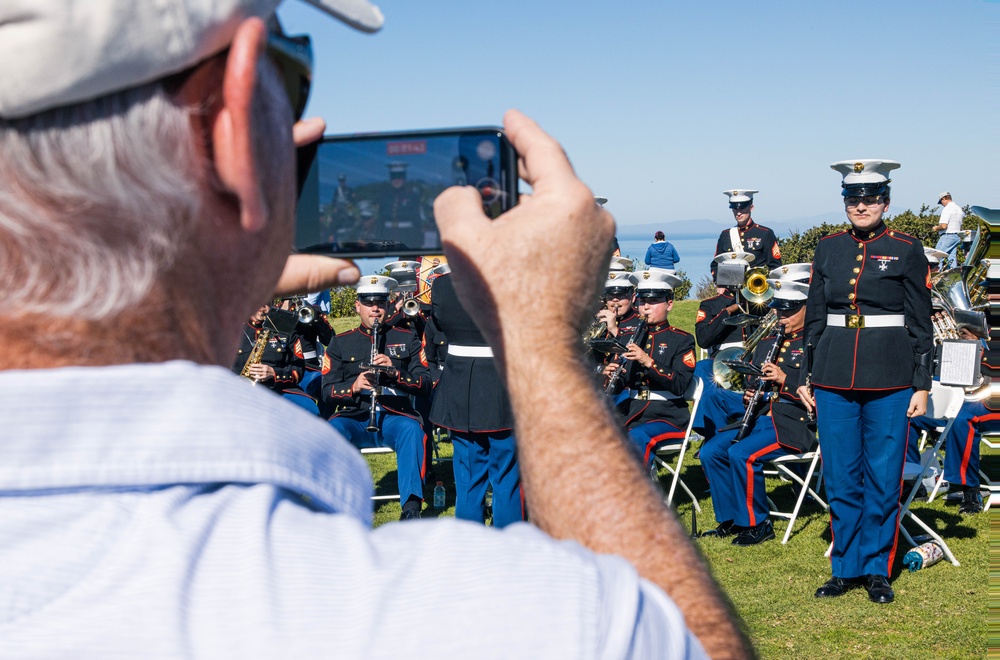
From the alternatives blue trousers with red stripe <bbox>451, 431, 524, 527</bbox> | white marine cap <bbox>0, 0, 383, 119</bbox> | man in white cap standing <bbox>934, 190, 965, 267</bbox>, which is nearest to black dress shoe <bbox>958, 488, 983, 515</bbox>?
blue trousers with red stripe <bbox>451, 431, 524, 527</bbox>

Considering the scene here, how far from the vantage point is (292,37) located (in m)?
0.88

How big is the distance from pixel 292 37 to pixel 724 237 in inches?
493

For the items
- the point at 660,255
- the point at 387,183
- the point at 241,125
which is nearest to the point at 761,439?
the point at 387,183

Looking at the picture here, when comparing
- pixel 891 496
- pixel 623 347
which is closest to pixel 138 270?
pixel 891 496

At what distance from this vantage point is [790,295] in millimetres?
8047

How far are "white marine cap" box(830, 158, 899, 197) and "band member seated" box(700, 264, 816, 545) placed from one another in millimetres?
1321

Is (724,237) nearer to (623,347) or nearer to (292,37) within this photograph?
(623,347)

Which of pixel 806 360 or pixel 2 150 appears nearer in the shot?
pixel 2 150

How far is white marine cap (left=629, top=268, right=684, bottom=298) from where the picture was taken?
8.98 metres

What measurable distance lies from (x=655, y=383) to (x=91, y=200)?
25.4ft

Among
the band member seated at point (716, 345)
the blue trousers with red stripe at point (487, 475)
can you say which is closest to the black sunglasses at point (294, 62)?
the blue trousers with red stripe at point (487, 475)

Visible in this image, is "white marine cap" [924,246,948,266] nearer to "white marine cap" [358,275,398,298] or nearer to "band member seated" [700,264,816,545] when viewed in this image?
"band member seated" [700,264,816,545]

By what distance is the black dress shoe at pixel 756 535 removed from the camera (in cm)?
738

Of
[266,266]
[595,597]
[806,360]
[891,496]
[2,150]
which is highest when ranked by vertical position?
[2,150]
